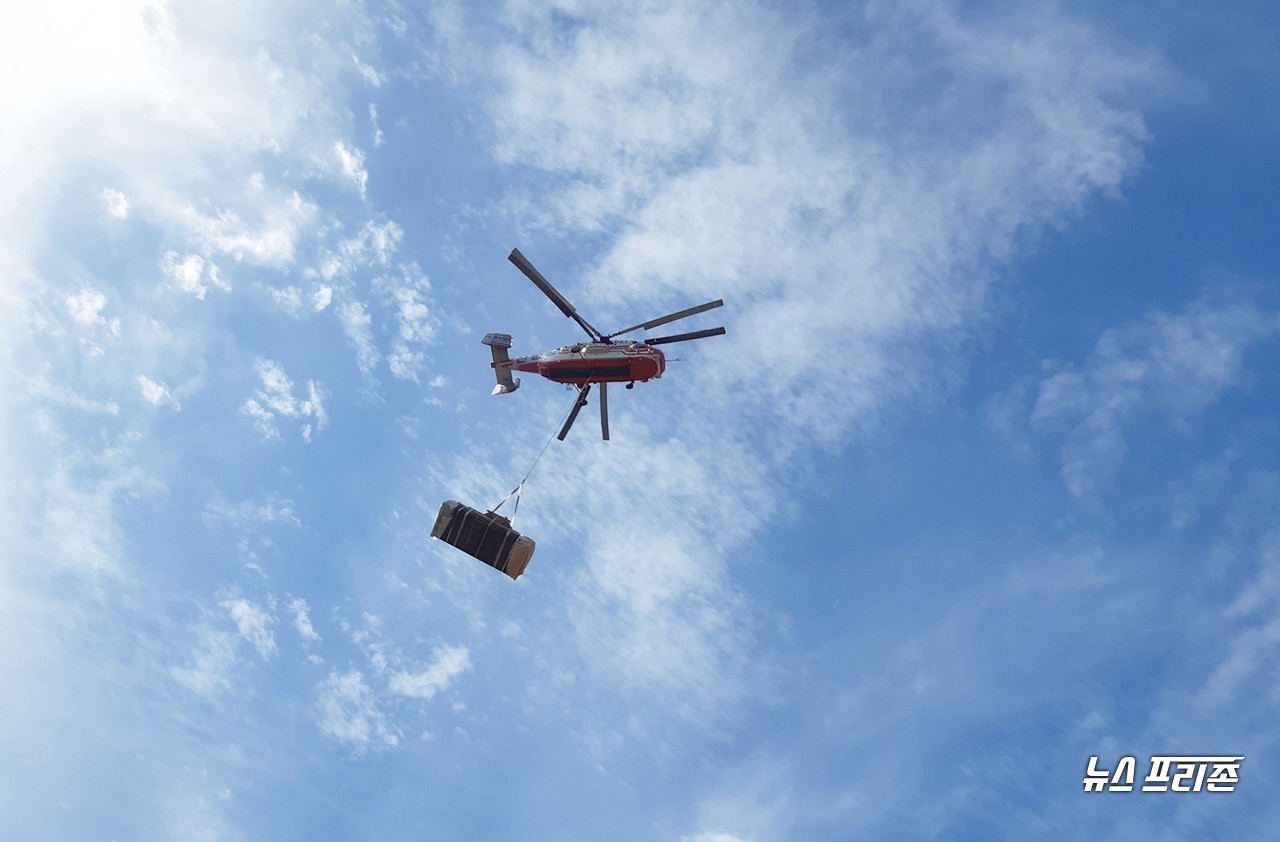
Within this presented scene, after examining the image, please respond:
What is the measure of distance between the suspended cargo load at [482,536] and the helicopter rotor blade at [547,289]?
1078 centimetres

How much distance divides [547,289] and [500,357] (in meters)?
8.42

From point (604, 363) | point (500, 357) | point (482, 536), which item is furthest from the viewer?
point (500, 357)

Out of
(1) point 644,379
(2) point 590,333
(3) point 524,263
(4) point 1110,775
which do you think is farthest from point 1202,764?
(3) point 524,263

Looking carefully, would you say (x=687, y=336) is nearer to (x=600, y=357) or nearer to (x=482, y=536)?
(x=600, y=357)

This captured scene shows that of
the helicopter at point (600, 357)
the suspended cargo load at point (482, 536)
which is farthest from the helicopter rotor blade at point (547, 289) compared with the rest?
the suspended cargo load at point (482, 536)

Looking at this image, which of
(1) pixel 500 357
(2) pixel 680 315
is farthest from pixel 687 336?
(1) pixel 500 357

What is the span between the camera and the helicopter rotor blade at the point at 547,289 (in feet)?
140

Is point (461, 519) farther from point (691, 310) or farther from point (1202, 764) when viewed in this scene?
point (1202, 764)

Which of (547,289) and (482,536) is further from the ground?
(547,289)

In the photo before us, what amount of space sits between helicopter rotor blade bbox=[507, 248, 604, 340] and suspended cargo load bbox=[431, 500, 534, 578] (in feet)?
35.4

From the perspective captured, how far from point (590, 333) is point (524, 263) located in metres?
4.73

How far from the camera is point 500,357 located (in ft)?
167

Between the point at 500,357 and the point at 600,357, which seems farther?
the point at 500,357

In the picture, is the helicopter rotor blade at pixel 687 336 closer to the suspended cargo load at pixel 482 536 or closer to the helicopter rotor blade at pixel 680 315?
the helicopter rotor blade at pixel 680 315
